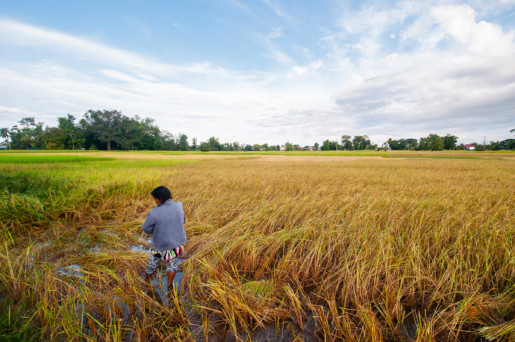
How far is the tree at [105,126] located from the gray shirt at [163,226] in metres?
80.4

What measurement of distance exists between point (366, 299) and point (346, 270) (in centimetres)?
39

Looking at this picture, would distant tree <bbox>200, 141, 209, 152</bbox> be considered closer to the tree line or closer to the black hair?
the tree line

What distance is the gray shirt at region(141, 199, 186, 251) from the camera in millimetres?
2605

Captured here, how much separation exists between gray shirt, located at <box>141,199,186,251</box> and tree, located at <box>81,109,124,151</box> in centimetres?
8036

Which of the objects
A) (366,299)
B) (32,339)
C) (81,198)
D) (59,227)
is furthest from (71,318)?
(81,198)

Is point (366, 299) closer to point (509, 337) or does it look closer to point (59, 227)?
point (509, 337)

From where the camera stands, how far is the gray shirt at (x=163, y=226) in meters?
2.61

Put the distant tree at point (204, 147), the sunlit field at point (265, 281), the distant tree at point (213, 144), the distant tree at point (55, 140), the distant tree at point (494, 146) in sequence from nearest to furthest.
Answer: the sunlit field at point (265, 281)
the distant tree at point (55, 140)
the distant tree at point (494, 146)
the distant tree at point (204, 147)
the distant tree at point (213, 144)

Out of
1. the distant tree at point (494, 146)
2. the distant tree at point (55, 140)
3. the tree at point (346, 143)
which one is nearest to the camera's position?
the distant tree at point (55, 140)

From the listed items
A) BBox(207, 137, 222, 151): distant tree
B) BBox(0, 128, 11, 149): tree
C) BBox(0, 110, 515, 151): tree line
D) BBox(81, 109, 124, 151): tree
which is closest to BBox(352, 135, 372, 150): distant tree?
BBox(0, 110, 515, 151): tree line

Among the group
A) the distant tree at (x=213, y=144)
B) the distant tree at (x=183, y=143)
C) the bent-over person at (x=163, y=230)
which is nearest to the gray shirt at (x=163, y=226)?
the bent-over person at (x=163, y=230)

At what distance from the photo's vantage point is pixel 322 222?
3.69m

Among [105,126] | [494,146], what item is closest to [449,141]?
[494,146]

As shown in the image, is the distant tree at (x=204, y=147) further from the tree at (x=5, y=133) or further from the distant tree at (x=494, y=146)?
the distant tree at (x=494, y=146)
